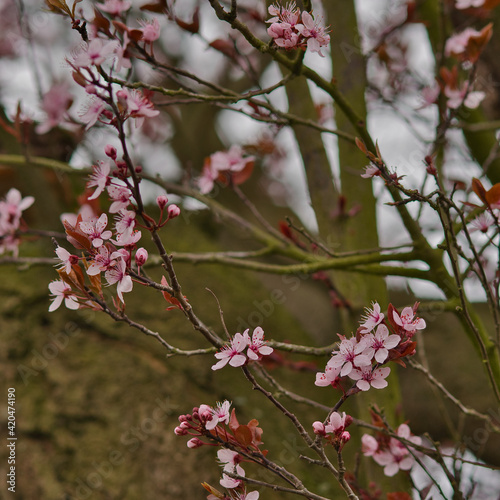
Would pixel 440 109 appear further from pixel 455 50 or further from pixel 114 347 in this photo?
pixel 114 347

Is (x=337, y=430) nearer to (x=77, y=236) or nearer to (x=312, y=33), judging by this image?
(x=77, y=236)

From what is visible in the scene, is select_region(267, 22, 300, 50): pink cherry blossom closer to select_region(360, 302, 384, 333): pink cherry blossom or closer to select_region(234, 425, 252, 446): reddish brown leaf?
select_region(360, 302, 384, 333): pink cherry blossom

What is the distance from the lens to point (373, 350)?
2.87ft

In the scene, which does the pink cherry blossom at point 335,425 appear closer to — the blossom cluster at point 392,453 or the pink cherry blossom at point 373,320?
the pink cherry blossom at point 373,320

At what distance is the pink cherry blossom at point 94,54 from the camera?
81 cm

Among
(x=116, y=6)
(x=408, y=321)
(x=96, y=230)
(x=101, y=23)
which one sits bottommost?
(x=408, y=321)

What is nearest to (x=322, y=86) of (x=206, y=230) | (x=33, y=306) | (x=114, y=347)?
(x=114, y=347)

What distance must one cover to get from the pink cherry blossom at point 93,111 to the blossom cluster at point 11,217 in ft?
2.29

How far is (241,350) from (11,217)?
1.03m

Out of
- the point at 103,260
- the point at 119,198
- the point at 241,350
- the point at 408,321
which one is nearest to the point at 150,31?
the point at 119,198

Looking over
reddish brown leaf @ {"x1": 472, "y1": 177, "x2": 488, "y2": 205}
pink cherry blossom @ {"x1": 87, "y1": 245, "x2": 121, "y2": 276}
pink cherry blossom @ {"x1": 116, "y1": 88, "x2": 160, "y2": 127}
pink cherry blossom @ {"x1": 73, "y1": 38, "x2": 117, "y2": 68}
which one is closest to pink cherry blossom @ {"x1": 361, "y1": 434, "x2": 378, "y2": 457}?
reddish brown leaf @ {"x1": 472, "y1": 177, "x2": 488, "y2": 205}

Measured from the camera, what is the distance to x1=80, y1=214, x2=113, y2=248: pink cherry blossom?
899mm

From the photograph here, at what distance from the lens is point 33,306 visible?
228 centimetres

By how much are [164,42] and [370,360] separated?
4028 millimetres
